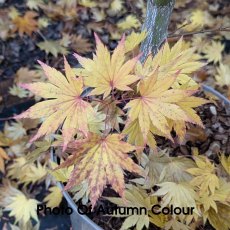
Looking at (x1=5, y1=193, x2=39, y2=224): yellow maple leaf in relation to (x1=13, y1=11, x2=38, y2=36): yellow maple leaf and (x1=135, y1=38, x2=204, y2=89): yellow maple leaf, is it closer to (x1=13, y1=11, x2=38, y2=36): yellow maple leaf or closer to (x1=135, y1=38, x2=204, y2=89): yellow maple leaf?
(x1=135, y1=38, x2=204, y2=89): yellow maple leaf

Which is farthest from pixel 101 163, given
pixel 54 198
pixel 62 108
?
pixel 54 198

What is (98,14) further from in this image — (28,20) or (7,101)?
(7,101)

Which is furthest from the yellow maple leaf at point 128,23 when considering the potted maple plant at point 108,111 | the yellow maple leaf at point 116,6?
the potted maple plant at point 108,111

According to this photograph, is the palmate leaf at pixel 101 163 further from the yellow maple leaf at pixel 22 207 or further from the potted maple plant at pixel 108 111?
the yellow maple leaf at pixel 22 207

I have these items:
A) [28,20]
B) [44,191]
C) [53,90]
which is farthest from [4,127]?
[53,90]

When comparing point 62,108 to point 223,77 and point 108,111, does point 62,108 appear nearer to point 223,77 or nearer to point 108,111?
point 108,111

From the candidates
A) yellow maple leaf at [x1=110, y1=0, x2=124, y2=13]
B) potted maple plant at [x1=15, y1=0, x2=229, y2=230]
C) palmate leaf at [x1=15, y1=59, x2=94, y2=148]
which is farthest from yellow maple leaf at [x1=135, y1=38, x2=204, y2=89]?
yellow maple leaf at [x1=110, y1=0, x2=124, y2=13]
